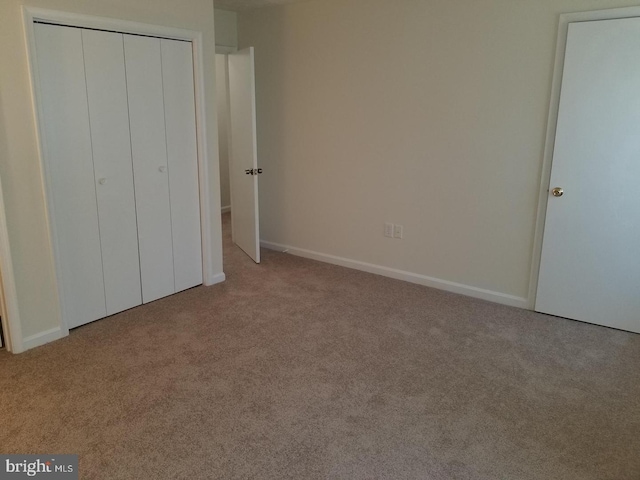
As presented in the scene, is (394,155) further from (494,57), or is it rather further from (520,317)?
(520,317)

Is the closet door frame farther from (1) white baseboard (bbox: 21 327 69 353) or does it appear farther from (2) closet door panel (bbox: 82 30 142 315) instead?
(2) closet door panel (bbox: 82 30 142 315)

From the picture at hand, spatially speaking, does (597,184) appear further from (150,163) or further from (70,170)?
(70,170)

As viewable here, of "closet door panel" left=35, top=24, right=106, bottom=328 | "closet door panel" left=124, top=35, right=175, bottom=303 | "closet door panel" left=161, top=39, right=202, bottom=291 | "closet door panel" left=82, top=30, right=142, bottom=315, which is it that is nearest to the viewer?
"closet door panel" left=35, top=24, right=106, bottom=328

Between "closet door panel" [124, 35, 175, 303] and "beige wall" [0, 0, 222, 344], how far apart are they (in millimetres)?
275

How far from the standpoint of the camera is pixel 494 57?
138 inches

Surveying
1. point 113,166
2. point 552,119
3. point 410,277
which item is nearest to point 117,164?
point 113,166

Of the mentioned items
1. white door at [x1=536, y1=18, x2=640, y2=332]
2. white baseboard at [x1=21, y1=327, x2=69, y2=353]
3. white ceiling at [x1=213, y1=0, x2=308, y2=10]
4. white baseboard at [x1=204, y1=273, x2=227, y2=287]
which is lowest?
white baseboard at [x1=21, y1=327, x2=69, y2=353]

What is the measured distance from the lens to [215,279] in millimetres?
4172

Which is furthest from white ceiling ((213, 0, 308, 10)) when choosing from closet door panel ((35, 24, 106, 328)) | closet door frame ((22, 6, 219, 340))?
closet door panel ((35, 24, 106, 328))

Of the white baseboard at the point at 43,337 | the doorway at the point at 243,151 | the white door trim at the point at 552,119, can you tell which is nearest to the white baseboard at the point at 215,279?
the doorway at the point at 243,151

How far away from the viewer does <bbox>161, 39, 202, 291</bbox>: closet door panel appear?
3602mm

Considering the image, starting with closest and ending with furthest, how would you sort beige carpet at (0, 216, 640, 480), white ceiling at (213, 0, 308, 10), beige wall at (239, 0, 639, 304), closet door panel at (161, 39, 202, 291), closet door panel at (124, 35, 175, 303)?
beige carpet at (0, 216, 640, 480)
closet door panel at (124, 35, 175, 303)
beige wall at (239, 0, 639, 304)
closet door panel at (161, 39, 202, 291)
white ceiling at (213, 0, 308, 10)

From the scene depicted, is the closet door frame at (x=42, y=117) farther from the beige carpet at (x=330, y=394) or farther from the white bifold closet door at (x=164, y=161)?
the beige carpet at (x=330, y=394)

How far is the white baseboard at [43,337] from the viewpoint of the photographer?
2996 mm
